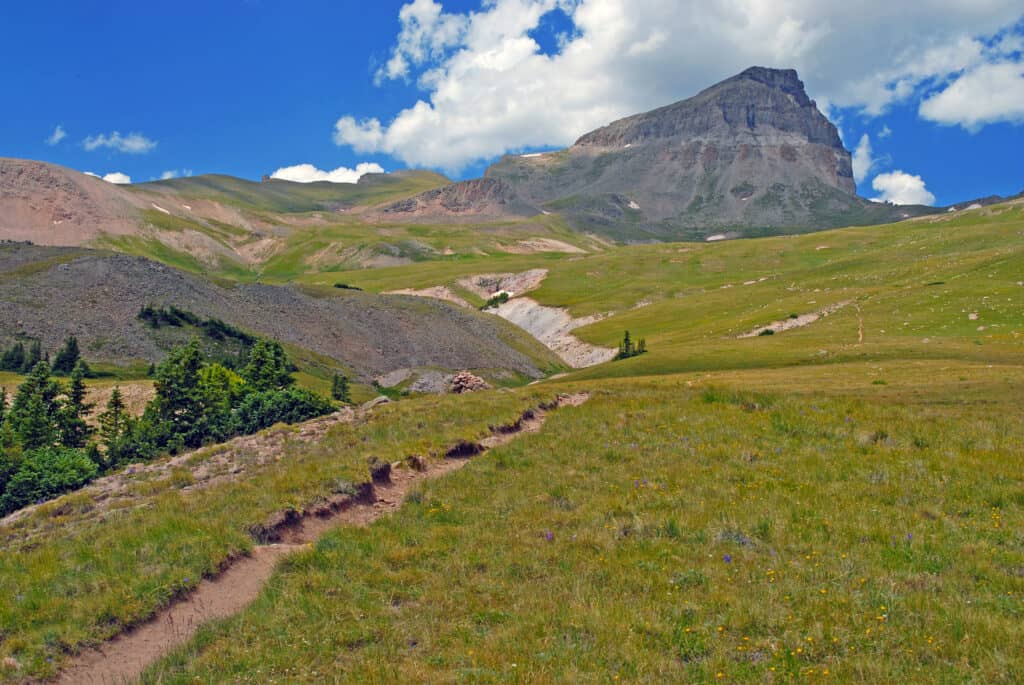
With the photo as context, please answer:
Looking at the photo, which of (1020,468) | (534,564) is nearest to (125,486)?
(534,564)

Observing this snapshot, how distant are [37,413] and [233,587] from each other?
163 feet

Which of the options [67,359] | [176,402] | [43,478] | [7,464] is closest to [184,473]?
[43,478]

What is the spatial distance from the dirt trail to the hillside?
8397cm

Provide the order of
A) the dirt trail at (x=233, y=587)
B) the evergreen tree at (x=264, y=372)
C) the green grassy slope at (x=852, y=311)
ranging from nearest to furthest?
the dirt trail at (x=233, y=587) < the evergreen tree at (x=264, y=372) < the green grassy slope at (x=852, y=311)

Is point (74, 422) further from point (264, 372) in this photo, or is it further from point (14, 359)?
point (14, 359)

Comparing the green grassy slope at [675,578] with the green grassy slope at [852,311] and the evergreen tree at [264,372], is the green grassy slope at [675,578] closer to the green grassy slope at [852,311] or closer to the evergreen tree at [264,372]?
the green grassy slope at [852,311]

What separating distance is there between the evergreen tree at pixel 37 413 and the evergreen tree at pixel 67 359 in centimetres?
2497

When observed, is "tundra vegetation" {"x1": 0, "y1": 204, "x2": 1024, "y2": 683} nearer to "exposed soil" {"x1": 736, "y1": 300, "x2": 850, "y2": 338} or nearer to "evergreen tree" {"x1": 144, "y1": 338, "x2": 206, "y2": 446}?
"evergreen tree" {"x1": 144, "y1": 338, "x2": 206, "y2": 446}

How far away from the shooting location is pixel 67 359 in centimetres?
8506

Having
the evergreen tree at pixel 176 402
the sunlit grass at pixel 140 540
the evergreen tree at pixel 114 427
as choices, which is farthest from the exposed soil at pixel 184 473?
the evergreen tree at pixel 176 402

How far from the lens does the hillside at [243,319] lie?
325ft

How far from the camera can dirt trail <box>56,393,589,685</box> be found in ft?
38.0

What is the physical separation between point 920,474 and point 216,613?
58.8ft

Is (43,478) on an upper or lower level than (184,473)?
lower
